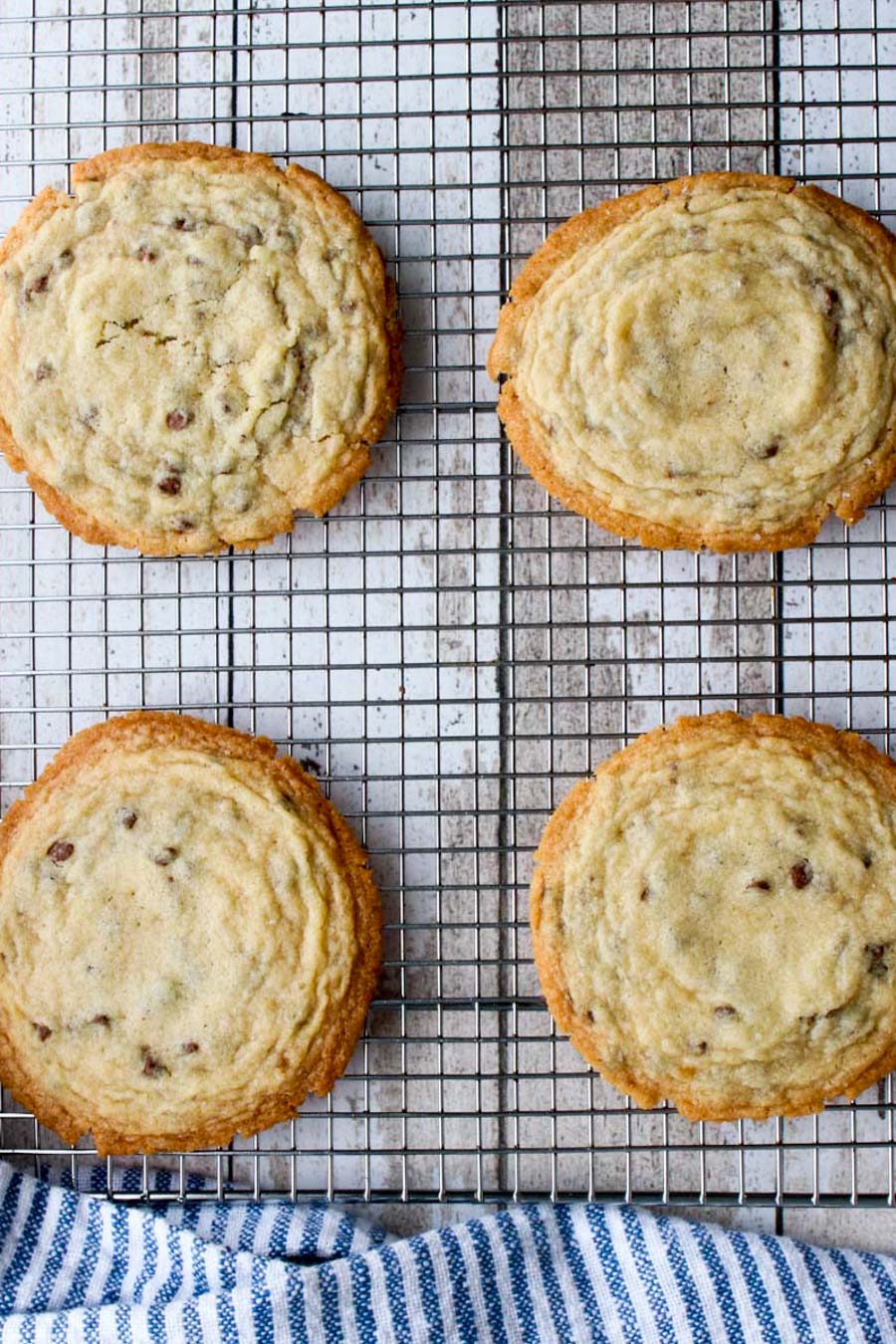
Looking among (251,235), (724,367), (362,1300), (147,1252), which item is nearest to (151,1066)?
(147,1252)

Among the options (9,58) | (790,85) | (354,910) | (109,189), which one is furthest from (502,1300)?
(9,58)

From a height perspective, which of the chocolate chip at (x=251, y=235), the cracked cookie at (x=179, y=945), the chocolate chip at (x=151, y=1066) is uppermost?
the chocolate chip at (x=251, y=235)

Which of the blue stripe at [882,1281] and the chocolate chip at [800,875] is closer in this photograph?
the chocolate chip at [800,875]

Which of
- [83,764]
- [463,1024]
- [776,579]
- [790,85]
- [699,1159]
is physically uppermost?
[790,85]

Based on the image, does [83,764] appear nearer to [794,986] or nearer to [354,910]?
[354,910]

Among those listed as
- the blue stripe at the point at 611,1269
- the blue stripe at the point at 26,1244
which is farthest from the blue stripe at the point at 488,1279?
the blue stripe at the point at 26,1244

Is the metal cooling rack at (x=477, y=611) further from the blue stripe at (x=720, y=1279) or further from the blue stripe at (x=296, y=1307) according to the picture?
the blue stripe at (x=296, y=1307)

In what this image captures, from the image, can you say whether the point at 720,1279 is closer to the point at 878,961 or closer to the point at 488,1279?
the point at 488,1279
